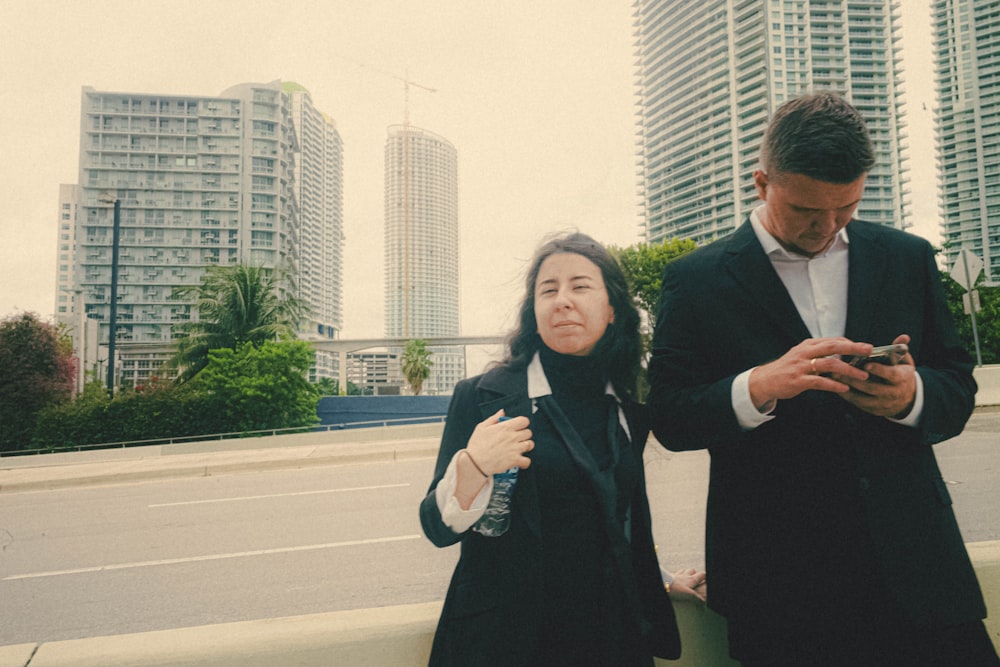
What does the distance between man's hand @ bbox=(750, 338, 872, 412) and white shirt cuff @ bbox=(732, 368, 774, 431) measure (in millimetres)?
32

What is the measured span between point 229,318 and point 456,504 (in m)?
25.5

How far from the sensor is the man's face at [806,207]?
111 cm

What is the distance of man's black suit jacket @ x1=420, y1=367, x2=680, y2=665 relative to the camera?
1183 mm

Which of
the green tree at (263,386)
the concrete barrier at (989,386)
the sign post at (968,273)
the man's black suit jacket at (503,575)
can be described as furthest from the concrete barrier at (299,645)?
the green tree at (263,386)

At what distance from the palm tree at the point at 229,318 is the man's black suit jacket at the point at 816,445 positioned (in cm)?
2372

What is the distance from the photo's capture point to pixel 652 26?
107750 mm

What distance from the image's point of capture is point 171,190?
78625 mm

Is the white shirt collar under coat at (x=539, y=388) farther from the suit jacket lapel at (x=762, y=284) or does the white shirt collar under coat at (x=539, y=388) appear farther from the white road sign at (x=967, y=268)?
the white road sign at (x=967, y=268)

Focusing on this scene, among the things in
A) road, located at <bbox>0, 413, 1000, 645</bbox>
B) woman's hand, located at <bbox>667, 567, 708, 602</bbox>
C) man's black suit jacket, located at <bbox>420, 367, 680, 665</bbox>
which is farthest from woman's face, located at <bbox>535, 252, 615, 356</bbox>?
road, located at <bbox>0, 413, 1000, 645</bbox>

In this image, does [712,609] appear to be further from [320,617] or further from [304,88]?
[304,88]

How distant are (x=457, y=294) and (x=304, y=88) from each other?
50.7 metres

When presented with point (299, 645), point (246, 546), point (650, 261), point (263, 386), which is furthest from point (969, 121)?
point (299, 645)

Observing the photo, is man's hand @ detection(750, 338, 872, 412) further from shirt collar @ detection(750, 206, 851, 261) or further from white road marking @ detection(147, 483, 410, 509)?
white road marking @ detection(147, 483, 410, 509)

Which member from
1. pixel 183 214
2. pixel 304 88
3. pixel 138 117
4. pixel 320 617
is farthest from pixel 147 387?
pixel 304 88
